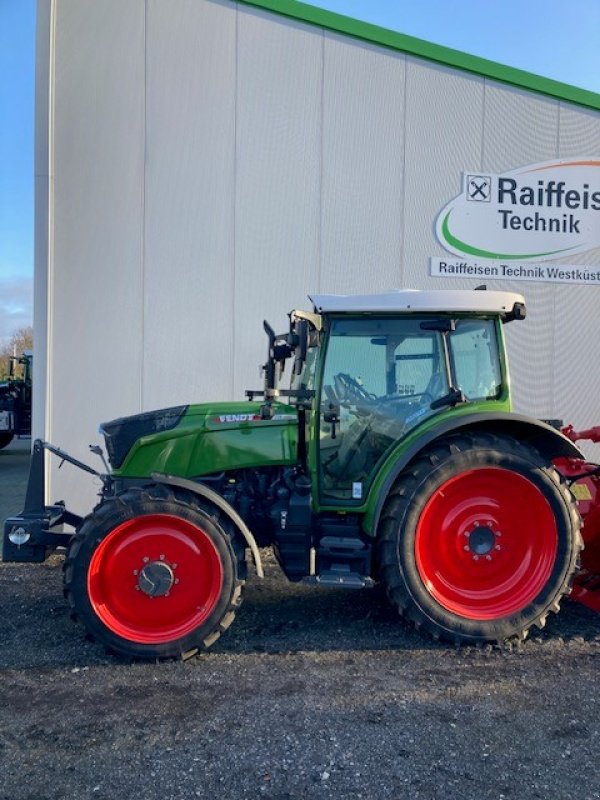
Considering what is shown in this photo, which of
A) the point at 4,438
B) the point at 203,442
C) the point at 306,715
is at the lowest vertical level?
the point at 306,715

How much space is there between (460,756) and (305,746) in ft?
2.12

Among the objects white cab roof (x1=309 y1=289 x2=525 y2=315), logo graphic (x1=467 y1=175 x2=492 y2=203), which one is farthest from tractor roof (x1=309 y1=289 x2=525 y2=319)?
logo graphic (x1=467 y1=175 x2=492 y2=203)

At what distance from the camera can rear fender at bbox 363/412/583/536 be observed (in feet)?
11.9

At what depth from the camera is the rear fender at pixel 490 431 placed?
3.64m

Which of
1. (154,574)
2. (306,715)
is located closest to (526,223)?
(154,574)

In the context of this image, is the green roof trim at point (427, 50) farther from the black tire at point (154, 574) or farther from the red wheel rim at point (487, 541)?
the black tire at point (154, 574)

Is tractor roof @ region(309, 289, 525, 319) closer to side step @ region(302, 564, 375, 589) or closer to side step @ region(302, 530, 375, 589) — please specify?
side step @ region(302, 530, 375, 589)

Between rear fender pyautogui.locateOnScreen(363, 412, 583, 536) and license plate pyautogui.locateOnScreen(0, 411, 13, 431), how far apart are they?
11570 mm

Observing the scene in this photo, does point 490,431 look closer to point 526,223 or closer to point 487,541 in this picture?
point 487,541

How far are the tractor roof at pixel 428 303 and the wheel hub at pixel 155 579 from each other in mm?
1743

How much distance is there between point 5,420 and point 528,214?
11.1 metres

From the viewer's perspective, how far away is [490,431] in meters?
3.88

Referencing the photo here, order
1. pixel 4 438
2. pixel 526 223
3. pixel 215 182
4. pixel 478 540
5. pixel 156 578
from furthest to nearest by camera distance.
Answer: pixel 4 438 < pixel 526 223 < pixel 215 182 < pixel 478 540 < pixel 156 578

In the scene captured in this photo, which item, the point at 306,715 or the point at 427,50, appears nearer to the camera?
the point at 306,715
